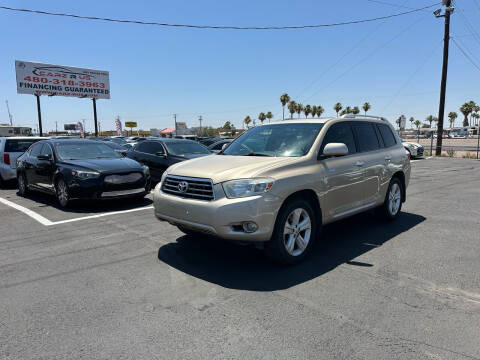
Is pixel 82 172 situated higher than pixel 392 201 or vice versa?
pixel 82 172

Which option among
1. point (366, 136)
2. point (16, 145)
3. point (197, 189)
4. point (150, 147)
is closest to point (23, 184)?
point (16, 145)

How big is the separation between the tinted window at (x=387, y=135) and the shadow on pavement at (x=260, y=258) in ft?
4.98

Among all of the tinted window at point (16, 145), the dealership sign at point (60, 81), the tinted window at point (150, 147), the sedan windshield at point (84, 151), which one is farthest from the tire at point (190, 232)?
the dealership sign at point (60, 81)

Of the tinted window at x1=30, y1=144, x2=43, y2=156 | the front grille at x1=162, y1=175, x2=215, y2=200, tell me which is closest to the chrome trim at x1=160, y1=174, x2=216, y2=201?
the front grille at x1=162, y1=175, x2=215, y2=200

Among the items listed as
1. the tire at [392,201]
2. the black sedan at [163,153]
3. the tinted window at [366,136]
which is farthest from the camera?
the black sedan at [163,153]

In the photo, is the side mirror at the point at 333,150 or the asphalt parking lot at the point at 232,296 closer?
the asphalt parking lot at the point at 232,296

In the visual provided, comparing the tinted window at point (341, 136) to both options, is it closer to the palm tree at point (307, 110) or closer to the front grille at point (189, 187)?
the front grille at point (189, 187)

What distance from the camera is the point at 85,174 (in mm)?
7516

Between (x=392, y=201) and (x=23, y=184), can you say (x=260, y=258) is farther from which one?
(x=23, y=184)

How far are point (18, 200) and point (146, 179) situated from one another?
359 centimetres

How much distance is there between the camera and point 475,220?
6.64 metres

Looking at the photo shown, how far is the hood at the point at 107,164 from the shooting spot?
25.3 feet

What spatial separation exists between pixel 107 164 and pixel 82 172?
1.95 ft

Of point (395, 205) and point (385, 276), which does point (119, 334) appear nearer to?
point (385, 276)
